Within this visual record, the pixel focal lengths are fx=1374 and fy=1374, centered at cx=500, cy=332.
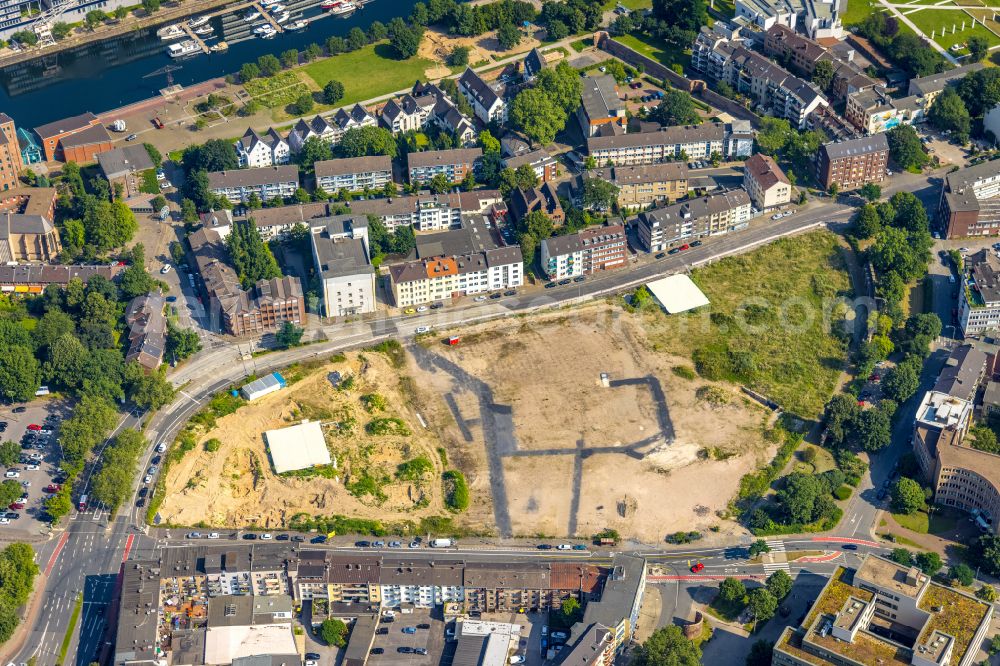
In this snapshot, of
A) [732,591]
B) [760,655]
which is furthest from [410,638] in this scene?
[760,655]

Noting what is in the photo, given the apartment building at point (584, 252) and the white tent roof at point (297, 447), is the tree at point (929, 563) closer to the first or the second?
the apartment building at point (584, 252)

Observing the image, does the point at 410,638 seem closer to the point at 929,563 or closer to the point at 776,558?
the point at 776,558

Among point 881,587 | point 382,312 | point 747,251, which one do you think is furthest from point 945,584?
point 382,312

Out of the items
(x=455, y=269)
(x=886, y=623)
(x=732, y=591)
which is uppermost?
(x=455, y=269)

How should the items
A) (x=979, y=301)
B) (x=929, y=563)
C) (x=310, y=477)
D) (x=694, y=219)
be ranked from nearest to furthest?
(x=929, y=563) → (x=310, y=477) → (x=979, y=301) → (x=694, y=219)

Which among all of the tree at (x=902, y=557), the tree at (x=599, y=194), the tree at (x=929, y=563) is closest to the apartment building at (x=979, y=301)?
the tree at (x=929, y=563)

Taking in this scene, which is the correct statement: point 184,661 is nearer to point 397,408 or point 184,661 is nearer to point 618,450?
point 397,408
